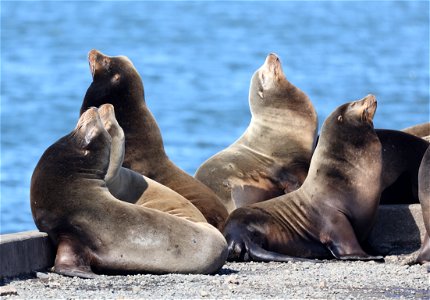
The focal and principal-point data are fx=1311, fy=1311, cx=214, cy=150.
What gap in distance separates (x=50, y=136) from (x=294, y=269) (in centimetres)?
2400

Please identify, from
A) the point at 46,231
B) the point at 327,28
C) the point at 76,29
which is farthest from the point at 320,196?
the point at 327,28

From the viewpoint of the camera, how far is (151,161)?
1056cm

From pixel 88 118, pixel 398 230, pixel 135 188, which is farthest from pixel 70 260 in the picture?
pixel 398 230

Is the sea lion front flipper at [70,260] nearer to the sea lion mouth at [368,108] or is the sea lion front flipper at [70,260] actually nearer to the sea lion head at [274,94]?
the sea lion mouth at [368,108]

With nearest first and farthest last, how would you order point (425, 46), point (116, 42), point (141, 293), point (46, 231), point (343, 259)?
point (141, 293) → point (46, 231) → point (343, 259) → point (116, 42) → point (425, 46)

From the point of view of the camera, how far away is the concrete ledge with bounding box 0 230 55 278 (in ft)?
26.5

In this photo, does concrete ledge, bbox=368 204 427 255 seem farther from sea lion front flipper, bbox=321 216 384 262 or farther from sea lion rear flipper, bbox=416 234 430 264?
sea lion rear flipper, bbox=416 234 430 264

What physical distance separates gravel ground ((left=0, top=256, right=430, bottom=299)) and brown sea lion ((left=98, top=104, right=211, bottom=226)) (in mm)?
630

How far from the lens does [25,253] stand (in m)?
8.31

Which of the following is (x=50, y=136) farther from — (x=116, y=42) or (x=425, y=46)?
(x=425, y=46)

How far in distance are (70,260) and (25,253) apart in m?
0.29

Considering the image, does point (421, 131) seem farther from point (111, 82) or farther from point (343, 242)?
point (343, 242)

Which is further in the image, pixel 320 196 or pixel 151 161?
pixel 151 161

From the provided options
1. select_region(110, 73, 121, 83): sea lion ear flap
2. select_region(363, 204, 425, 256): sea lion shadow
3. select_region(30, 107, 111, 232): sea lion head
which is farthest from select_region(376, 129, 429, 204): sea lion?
select_region(30, 107, 111, 232): sea lion head
